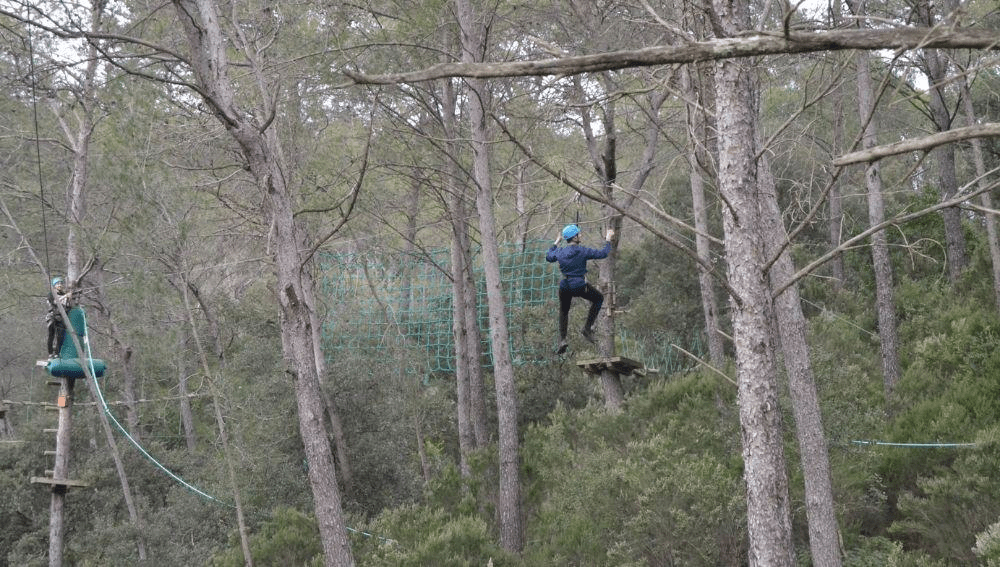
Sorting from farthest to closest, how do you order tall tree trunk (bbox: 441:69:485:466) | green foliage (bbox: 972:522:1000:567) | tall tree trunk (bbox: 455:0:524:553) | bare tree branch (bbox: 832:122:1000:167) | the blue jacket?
tall tree trunk (bbox: 441:69:485:466) → tall tree trunk (bbox: 455:0:524:553) → the blue jacket → green foliage (bbox: 972:522:1000:567) → bare tree branch (bbox: 832:122:1000:167)

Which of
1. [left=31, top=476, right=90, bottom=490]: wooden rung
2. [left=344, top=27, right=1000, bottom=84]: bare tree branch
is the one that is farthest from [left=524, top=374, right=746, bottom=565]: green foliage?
[left=344, top=27, right=1000, bottom=84]: bare tree branch

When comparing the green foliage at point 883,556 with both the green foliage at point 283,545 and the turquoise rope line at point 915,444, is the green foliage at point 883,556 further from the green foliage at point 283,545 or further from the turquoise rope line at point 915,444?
the green foliage at point 283,545

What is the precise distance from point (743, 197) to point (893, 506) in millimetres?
6119

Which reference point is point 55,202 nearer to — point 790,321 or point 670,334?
point 670,334

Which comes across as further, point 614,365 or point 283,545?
point 283,545

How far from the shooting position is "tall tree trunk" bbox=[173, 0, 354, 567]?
6285 mm

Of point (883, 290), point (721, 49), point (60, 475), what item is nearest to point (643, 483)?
point (883, 290)

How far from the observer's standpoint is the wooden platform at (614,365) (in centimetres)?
882

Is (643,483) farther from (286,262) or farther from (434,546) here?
(286,262)

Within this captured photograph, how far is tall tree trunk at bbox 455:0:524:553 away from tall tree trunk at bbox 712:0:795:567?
5.82 m

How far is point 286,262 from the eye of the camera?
6.45 m

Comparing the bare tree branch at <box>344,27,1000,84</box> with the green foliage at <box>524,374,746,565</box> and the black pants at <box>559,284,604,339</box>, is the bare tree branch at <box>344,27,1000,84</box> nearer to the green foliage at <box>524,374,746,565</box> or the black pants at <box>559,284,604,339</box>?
the green foliage at <box>524,374,746,565</box>

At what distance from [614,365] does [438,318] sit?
700 centimetres

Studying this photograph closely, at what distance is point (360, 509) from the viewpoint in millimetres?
11617
